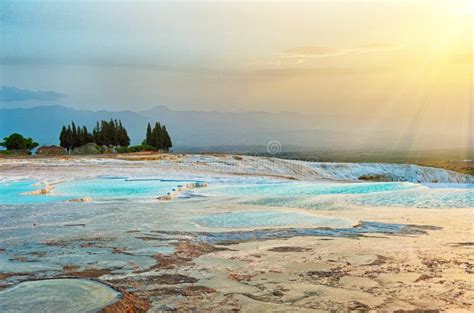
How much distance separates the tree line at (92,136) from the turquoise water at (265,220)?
62.2 m

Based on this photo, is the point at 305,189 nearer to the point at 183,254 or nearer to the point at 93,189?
→ the point at 93,189

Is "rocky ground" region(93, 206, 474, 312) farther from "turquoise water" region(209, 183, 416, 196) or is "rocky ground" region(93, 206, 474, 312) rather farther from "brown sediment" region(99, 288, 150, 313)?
"turquoise water" region(209, 183, 416, 196)

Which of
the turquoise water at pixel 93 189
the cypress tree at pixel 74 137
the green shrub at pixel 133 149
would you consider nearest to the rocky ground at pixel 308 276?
the turquoise water at pixel 93 189

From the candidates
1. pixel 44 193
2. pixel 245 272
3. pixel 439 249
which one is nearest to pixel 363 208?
pixel 439 249

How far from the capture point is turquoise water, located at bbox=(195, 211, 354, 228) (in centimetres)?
1053

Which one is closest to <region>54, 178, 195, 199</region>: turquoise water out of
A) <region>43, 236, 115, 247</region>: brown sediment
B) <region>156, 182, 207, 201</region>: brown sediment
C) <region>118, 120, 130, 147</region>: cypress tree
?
<region>156, 182, 207, 201</region>: brown sediment

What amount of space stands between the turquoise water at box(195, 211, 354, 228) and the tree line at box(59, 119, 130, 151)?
204 ft

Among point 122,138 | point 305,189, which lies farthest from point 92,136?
point 305,189

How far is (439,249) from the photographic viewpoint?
7586mm

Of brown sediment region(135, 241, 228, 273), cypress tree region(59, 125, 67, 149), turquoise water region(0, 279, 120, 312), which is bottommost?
brown sediment region(135, 241, 228, 273)

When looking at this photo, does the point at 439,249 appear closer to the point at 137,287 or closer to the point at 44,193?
the point at 137,287

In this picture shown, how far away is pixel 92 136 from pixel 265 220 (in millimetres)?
64837

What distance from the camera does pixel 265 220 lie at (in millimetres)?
11039

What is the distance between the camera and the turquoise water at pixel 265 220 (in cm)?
Result: 1053
